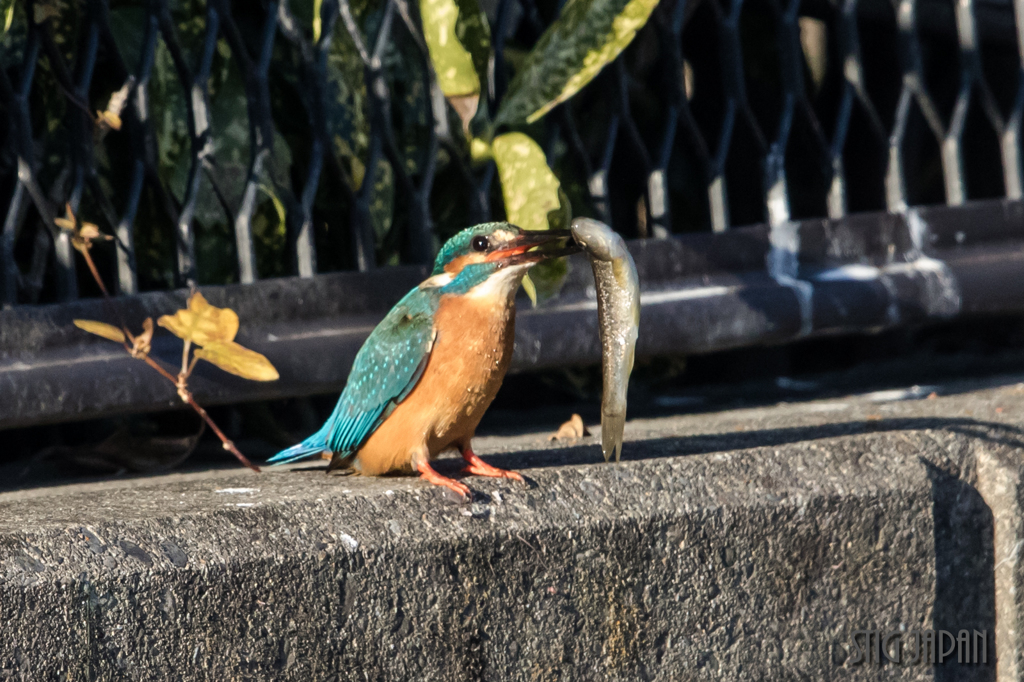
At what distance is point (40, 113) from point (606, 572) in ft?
5.82

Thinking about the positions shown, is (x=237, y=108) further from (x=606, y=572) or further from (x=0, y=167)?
(x=606, y=572)

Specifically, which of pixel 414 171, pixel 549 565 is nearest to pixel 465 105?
pixel 414 171

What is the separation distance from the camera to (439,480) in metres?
2.00

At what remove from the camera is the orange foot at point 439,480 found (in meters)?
1.96

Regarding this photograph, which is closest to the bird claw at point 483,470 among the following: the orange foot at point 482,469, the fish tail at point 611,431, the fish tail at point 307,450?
the orange foot at point 482,469

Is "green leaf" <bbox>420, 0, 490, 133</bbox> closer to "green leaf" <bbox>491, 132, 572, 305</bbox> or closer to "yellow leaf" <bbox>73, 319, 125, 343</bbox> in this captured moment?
"green leaf" <bbox>491, 132, 572, 305</bbox>

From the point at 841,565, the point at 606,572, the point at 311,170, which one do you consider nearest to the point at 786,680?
the point at 841,565

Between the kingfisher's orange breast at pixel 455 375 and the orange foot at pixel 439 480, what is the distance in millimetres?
41

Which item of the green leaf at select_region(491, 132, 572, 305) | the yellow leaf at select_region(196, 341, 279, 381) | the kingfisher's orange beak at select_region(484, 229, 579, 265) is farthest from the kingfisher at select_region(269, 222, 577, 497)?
the green leaf at select_region(491, 132, 572, 305)

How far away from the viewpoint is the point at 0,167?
2480mm

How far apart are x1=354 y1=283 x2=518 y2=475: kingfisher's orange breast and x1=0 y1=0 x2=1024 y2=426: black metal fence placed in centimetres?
52

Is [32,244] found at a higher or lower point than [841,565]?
higher

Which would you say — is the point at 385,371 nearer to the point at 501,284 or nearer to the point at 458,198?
the point at 501,284

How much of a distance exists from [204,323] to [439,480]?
0.61 meters
